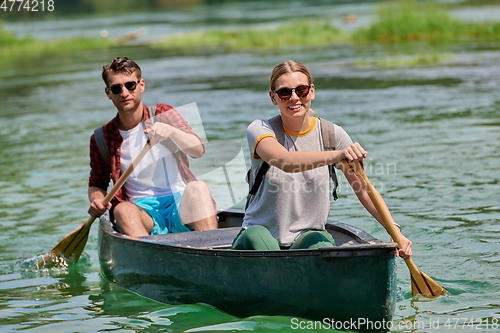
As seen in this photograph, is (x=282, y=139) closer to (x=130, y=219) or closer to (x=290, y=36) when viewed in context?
(x=130, y=219)

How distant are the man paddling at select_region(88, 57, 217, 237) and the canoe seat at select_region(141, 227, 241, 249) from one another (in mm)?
212

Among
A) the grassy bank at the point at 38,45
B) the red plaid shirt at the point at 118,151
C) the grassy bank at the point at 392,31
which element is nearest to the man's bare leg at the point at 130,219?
the red plaid shirt at the point at 118,151

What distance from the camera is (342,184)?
359 inches

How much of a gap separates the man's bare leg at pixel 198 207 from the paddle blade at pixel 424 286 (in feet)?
5.55

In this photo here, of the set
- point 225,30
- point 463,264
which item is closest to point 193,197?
point 463,264

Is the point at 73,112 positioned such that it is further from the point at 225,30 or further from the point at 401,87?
the point at 225,30

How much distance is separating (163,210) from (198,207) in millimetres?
313

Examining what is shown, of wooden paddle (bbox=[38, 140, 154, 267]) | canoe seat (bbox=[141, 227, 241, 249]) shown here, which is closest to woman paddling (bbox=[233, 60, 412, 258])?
canoe seat (bbox=[141, 227, 241, 249])

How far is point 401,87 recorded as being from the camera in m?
16.0

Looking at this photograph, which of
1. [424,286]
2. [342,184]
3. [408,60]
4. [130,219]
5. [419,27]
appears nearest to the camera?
[424,286]

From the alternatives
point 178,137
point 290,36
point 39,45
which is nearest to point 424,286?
point 178,137

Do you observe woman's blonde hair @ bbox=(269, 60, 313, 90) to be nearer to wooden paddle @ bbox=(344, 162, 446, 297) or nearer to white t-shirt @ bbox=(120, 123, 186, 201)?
wooden paddle @ bbox=(344, 162, 446, 297)

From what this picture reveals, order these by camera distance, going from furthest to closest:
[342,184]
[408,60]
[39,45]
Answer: [39,45] → [408,60] → [342,184]

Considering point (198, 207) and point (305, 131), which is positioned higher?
point (305, 131)
